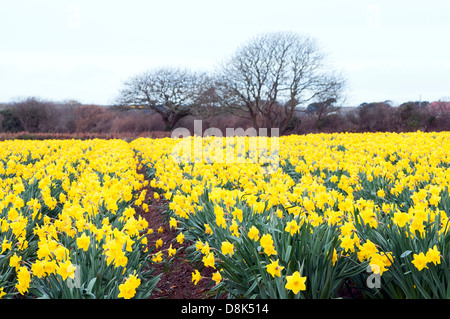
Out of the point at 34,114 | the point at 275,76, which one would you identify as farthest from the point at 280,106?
the point at 34,114

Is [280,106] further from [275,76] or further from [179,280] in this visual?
[179,280]

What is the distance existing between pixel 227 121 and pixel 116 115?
12.8 metres

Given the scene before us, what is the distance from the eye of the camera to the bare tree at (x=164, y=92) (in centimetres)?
3650

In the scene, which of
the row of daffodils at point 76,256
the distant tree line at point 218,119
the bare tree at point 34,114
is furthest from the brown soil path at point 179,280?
the bare tree at point 34,114

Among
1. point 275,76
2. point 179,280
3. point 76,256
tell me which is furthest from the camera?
point 275,76

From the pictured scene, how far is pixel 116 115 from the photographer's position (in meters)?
38.5

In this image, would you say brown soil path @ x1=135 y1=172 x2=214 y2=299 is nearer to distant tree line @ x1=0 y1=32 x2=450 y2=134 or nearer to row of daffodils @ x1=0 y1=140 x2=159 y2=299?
row of daffodils @ x1=0 y1=140 x2=159 y2=299

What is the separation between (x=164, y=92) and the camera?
37156 millimetres

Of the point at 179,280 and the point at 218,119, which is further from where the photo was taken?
the point at 218,119

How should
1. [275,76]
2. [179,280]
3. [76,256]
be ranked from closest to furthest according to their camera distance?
1. [76,256]
2. [179,280]
3. [275,76]

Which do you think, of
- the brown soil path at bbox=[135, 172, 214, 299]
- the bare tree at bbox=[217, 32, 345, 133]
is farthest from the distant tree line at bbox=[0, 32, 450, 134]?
Answer: the brown soil path at bbox=[135, 172, 214, 299]

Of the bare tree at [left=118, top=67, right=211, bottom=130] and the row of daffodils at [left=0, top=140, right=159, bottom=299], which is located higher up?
the bare tree at [left=118, top=67, right=211, bottom=130]

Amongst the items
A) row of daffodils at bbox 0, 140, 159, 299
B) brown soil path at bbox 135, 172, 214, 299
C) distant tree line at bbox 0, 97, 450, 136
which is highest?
distant tree line at bbox 0, 97, 450, 136

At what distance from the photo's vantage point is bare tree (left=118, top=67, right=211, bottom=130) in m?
36.5
